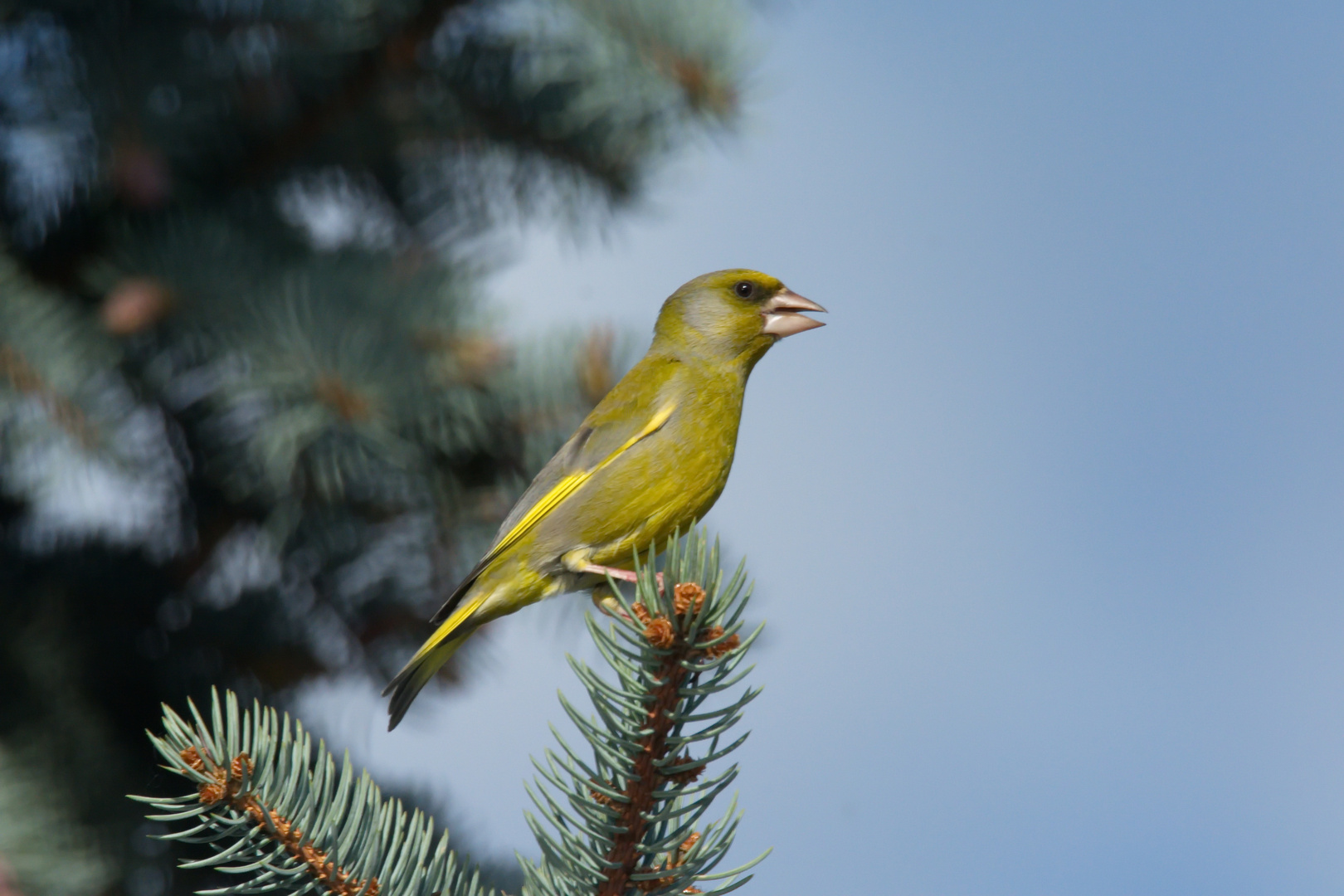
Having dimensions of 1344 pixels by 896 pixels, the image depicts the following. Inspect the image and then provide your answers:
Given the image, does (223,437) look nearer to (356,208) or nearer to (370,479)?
(370,479)

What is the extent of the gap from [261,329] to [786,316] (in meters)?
1.45

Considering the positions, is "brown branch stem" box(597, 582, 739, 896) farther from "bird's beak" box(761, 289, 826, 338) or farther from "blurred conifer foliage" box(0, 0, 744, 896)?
"bird's beak" box(761, 289, 826, 338)

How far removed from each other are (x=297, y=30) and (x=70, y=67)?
518 millimetres

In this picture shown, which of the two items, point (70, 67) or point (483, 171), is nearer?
point (70, 67)

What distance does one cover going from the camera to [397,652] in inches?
121

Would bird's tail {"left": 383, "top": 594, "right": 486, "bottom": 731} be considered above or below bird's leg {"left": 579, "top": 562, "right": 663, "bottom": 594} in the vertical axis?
below

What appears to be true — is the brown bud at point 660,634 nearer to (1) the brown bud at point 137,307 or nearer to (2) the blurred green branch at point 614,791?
(2) the blurred green branch at point 614,791

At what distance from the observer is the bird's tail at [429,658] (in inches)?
101

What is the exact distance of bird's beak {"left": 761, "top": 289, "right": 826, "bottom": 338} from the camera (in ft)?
11.0

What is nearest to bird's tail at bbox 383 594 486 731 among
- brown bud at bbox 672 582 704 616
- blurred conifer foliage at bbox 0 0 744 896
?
blurred conifer foliage at bbox 0 0 744 896

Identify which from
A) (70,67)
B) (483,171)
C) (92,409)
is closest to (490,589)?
(92,409)

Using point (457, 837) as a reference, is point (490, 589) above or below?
above

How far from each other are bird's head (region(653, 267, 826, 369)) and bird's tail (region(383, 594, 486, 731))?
0.99 metres

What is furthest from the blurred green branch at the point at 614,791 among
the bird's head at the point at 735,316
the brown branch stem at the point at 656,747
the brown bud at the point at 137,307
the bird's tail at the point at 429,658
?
Result: the bird's head at the point at 735,316
